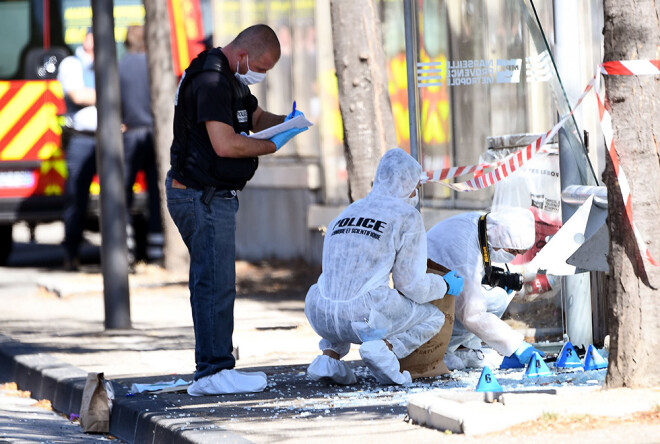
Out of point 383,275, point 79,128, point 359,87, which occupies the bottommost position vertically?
point 383,275

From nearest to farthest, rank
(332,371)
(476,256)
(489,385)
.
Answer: (489,385) → (332,371) → (476,256)

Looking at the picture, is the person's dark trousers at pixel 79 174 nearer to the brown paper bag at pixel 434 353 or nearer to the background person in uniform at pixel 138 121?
the background person in uniform at pixel 138 121

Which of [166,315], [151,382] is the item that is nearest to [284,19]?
[166,315]

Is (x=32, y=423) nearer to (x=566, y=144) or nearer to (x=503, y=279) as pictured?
(x=503, y=279)

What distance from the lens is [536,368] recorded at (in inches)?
258

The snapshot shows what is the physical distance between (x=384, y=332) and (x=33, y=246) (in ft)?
41.1

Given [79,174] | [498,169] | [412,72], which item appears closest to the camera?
[498,169]

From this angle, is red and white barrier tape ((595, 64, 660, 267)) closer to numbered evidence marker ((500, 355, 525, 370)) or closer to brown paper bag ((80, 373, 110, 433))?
numbered evidence marker ((500, 355, 525, 370))

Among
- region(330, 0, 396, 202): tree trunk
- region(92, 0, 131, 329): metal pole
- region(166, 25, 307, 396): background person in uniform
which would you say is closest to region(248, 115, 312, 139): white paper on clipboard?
region(166, 25, 307, 396): background person in uniform

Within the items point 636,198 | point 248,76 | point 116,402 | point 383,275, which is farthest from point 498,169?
point 116,402

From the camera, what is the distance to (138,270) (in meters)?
13.5

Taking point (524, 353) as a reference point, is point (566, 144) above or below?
above

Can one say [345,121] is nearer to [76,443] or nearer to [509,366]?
[509,366]

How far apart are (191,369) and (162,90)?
19.1 feet
